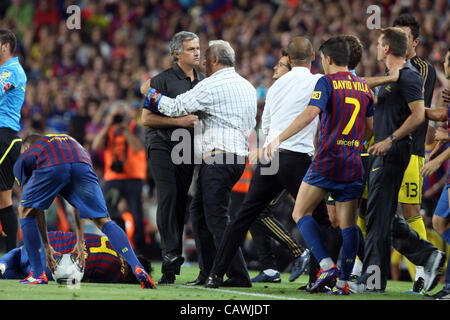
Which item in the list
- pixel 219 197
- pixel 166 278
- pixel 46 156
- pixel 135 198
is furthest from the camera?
pixel 135 198

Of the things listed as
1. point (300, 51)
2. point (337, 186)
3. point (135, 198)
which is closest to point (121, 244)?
point (337, 186)

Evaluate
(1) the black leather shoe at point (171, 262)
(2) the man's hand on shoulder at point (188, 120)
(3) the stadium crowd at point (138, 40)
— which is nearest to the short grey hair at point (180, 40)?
(2) the man's hand on shoulder at point (188, 120)

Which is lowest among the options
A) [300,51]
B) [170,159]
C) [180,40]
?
[170,159]

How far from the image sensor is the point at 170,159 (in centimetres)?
704

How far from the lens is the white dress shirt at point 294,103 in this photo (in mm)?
6398

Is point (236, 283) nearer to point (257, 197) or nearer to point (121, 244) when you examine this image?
point (257, 197)

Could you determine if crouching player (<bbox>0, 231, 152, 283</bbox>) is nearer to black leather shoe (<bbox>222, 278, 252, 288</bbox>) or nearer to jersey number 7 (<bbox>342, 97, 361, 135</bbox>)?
black leather shoe (<bbox>222, 278, 252, 288</bbox>)

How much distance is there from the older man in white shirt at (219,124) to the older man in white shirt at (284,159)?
0.99 feet

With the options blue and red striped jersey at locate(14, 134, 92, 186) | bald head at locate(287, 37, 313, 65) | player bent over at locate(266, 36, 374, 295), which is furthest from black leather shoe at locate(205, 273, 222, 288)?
bald head at locate(287, 37, 313, 65)

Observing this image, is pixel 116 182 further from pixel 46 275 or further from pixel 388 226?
pixel 388 226

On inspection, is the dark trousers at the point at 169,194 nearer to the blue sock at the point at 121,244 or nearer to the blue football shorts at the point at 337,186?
the blue sock at the point at 121,244

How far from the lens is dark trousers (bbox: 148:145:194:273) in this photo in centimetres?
687

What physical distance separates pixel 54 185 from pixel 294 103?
2082 millimetres

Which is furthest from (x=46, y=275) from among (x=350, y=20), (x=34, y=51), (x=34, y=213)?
(x=34, y=51)
